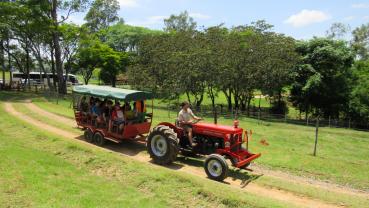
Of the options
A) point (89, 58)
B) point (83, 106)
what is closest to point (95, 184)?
point (83, 106)

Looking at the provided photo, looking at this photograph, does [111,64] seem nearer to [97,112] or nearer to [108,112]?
[97,112]

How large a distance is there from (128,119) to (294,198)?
7.07 metres

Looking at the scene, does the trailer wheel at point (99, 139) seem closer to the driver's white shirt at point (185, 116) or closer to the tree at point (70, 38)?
the driver's white shirt at point (185, 116)

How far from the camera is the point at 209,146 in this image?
39.0 ft

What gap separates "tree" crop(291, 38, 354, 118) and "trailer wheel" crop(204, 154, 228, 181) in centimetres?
2526

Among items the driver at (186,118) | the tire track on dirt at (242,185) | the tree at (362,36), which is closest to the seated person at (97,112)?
the tire track on dirt at (242,185)

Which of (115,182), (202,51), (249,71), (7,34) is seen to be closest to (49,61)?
(7,34)

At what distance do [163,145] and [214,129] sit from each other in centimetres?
191

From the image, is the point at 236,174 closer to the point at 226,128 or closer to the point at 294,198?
the point at 226,128

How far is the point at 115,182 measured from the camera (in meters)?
10.5

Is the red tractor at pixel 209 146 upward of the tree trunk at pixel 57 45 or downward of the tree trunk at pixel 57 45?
downward

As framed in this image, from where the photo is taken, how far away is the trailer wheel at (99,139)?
580 inches

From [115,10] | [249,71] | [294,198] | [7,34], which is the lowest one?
[294,198]

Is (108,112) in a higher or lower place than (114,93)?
lower
